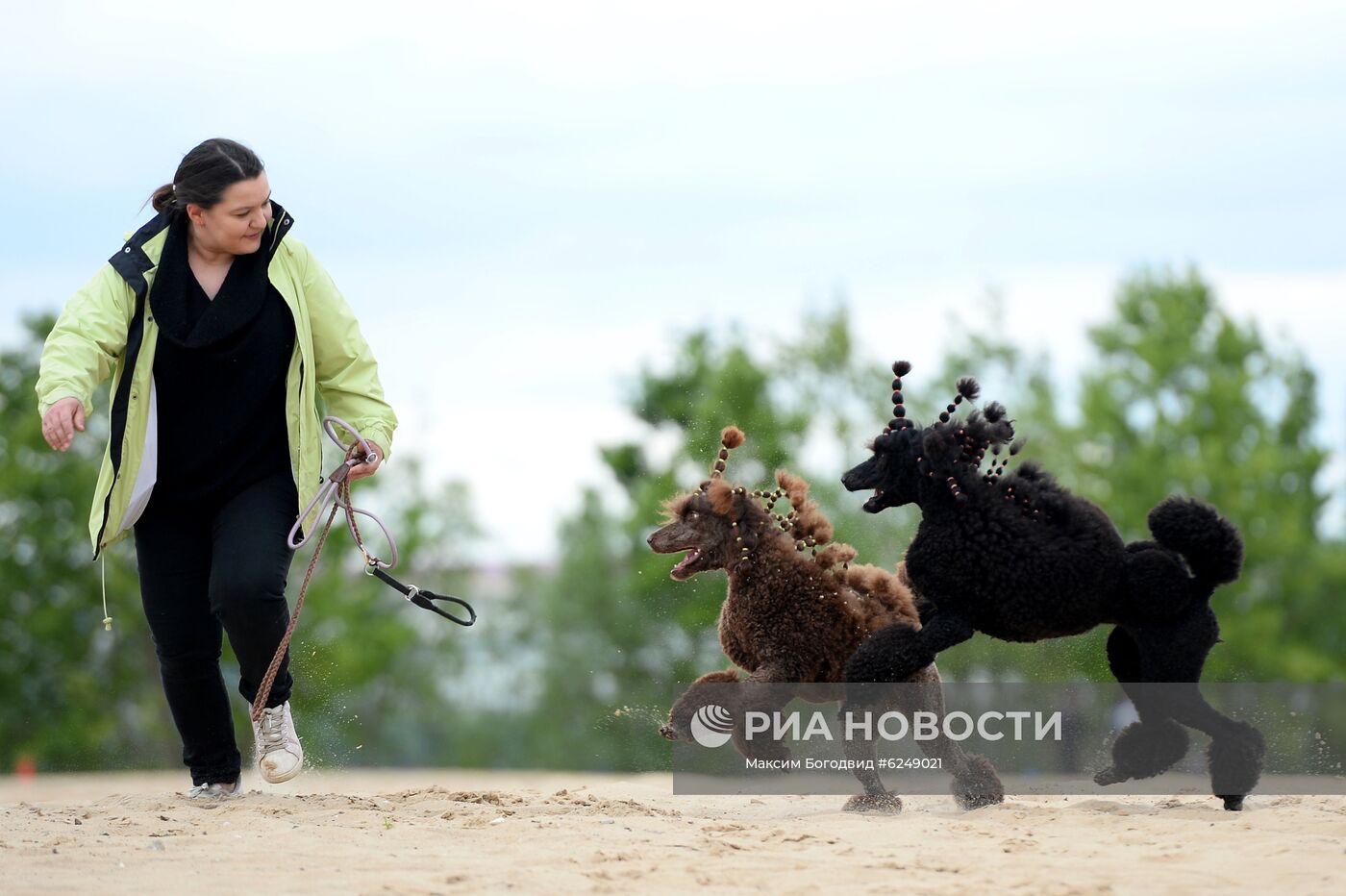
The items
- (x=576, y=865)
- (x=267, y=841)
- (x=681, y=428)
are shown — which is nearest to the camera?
(x=576, y=865)

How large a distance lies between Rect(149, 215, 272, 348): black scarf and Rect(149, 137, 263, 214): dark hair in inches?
8.2

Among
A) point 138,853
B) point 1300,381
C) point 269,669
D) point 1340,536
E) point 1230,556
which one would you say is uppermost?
point 1300,381

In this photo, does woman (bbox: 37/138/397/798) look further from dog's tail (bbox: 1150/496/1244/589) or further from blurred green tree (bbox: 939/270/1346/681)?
blurred green tree (bbox: 939/270/1346/681)

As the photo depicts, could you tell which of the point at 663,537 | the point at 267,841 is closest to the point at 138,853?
the point at 267,841

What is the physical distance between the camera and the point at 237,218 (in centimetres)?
531

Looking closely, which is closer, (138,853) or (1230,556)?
(138,853)

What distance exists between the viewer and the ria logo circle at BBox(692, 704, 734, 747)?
5648 millimetres

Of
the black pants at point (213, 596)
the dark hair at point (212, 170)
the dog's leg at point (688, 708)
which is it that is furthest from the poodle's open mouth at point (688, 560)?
the dark hair at point (212, 170)

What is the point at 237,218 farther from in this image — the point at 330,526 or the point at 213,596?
the point at 213,596

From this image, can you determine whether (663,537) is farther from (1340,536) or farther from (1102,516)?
(1340,536)

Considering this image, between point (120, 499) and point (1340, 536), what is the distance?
29.2 meters

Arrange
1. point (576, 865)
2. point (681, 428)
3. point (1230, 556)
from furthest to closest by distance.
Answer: point (681, 428)
point (1230, 556)
point (576, 865)

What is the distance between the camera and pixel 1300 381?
2991 cm

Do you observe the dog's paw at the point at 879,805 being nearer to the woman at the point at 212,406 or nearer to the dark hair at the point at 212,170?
the woman at the point at 212,406
